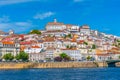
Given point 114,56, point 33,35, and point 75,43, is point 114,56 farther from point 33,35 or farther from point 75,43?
point 33,35

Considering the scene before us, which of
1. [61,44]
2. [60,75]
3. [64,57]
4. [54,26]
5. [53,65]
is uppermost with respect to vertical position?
[54,26]

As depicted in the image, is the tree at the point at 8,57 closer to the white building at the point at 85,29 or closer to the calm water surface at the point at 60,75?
the calm water surface at the point at 60,75

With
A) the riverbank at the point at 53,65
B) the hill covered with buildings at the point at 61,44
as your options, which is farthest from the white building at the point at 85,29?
the riverbank at the point at 53,65

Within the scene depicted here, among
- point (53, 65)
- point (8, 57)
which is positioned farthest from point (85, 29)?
point (53, 65)

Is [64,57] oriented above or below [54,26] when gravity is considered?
below

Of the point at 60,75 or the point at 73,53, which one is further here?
the point at 73,53

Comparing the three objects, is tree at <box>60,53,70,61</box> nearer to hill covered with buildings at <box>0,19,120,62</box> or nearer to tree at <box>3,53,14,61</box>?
hill covered with buildings at <box>0,19,120,62</box>

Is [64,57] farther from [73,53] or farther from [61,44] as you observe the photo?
[61,44]

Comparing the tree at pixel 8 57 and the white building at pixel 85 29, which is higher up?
the white building at pixel 85 29

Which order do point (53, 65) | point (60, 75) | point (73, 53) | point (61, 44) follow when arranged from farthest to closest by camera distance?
point (61, 44), point (73, 53), point (53, 65), point (60, 75)

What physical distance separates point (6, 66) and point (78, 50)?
34784mm

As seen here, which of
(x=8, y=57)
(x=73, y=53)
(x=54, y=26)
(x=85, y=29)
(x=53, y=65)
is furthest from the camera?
(x=85, y=29)

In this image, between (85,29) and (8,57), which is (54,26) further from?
(8,57)

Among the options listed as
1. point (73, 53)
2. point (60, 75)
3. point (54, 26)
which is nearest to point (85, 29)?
point (54, 26)
